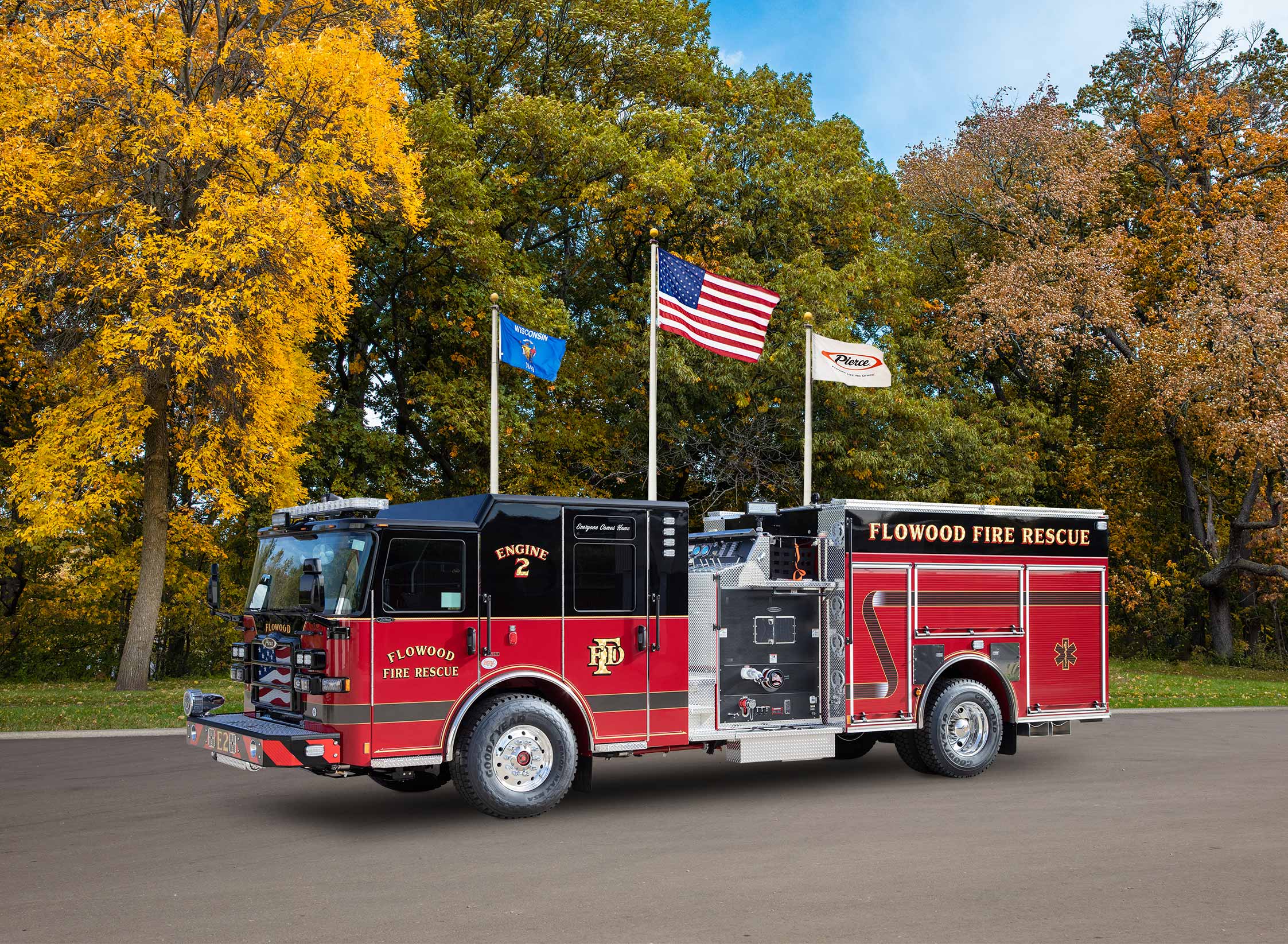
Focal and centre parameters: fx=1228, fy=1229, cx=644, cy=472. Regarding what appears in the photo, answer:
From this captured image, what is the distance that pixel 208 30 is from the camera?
25.0 metres

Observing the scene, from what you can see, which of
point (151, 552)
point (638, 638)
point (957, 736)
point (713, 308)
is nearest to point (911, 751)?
point (957, 736)

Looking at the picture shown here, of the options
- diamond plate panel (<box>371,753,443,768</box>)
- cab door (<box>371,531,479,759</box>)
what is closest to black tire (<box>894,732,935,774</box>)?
cab door (<box>371,531,479,759</box>)

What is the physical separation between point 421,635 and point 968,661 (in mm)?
6102

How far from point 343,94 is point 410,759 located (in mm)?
16276

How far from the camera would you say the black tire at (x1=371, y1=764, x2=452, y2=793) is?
37.7ft

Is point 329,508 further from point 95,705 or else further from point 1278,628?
point 1278,628

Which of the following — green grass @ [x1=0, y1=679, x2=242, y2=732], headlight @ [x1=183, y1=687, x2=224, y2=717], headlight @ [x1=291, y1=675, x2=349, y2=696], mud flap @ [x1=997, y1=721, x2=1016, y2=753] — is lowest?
green grass @ [x1=0, y1=679, x2=242, y2=732]

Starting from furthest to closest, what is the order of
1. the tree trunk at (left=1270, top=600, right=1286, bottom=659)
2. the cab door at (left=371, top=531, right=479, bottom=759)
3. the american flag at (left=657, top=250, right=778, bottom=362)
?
the tree trunk at (left=1270, top=600, right=1286, bottom=659)
the american flag at (left=657, top=250, right=778, bottom=362)
the cab door at (left=371, top=531, right=479, bottom=759)

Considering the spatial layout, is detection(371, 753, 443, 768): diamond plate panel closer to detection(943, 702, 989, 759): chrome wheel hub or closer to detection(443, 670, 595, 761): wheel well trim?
detection(443, 670, 595, 761): wheel well trim

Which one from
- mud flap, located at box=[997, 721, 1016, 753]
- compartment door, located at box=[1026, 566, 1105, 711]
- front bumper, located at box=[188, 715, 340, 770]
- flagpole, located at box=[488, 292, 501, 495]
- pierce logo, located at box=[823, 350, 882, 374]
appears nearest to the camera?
front bumper, located at box=[188, 715, 340, 770]

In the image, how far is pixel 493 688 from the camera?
10.3 m

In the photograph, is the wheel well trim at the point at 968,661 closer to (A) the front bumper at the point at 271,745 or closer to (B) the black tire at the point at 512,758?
(B) the black tire at the point at 512,758

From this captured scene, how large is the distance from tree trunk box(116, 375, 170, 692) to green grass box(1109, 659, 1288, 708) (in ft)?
56.8

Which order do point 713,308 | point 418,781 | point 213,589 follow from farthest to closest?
point 713,308 < point 418,781 < point 213,589
